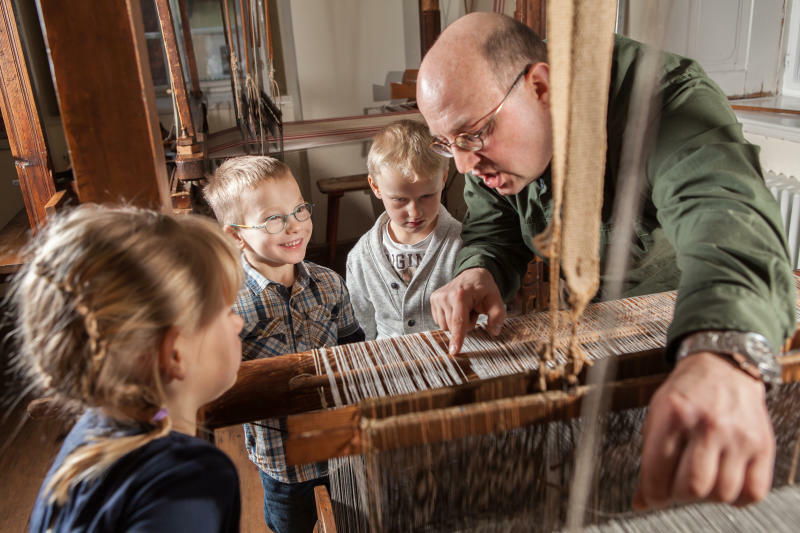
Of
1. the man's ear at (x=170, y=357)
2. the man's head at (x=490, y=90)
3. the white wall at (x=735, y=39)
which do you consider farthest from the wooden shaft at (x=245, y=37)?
the man's ear at (x=170, y=357)

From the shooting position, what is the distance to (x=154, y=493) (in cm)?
72

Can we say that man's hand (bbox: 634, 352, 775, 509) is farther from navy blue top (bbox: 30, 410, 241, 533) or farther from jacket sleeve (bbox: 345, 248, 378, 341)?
jacket sleeve (bbox: 345, 248, 378, 341)

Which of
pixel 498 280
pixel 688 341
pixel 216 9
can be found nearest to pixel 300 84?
pixel 216 9

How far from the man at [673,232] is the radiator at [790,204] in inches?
62.0

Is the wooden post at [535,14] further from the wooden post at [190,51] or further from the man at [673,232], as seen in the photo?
the wooden post at [190,51]

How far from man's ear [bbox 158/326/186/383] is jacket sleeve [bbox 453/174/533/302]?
771mm

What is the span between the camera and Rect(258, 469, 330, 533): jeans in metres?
1.57

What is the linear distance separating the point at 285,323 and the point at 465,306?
0.65 meters

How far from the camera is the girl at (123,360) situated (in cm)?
71

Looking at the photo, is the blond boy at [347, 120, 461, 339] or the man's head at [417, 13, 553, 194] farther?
the blond boy at [347, 120, 461, 339]

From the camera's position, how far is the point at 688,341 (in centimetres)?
68

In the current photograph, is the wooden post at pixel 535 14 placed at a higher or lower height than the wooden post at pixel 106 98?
higher

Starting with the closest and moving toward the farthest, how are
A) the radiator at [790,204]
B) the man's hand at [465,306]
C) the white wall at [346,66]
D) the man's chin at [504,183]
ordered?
the man's hand at [465,306] < the man's chin at [504,183] < the radiator at [790,204] < the white wall at [346,66]

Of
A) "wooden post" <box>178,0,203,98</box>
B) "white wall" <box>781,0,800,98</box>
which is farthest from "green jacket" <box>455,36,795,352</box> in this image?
"wooden post" <box>178,0,203,98</box>
